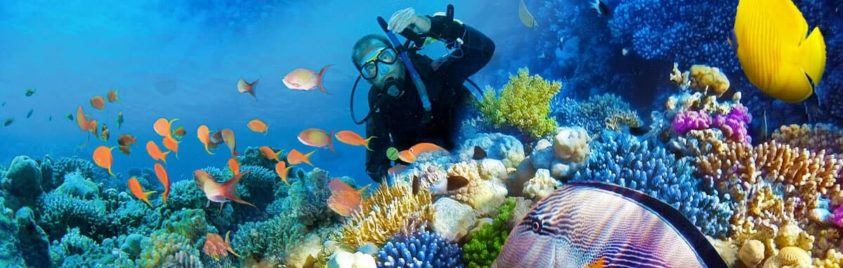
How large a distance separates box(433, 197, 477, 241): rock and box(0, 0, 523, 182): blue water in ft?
48.1

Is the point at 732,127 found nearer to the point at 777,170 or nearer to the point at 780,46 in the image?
the point at 777,170

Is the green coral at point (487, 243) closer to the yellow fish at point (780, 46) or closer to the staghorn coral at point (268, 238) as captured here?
the yellow fish at point (780, 46)

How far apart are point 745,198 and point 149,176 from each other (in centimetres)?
1723

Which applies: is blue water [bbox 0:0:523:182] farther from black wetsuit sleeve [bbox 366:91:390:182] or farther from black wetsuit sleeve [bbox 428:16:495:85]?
Result: black wetsuit sleeve [bbox 428:16:495:85]

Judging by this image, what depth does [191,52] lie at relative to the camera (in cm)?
3428

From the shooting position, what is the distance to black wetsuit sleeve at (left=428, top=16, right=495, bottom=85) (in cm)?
574

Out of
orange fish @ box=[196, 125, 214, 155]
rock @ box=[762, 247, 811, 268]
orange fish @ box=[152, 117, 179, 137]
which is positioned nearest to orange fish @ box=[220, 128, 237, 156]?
orange fish @ box=[196, 125, 214, 155]

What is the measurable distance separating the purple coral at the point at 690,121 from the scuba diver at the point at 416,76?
2.74 metres

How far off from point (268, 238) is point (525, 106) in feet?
11.9

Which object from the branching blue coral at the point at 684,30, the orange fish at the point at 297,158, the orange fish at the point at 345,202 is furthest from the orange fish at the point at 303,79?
the branching blue coral at the point at 684,30

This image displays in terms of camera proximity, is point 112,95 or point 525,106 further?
point 112,95

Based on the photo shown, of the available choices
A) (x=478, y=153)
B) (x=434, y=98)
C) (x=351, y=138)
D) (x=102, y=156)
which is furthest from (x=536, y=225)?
(x=102, y=156)

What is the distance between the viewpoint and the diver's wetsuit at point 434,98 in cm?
591

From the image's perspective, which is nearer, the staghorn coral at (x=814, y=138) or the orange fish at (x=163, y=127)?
the staghorn coral at (x=814, y=138)
